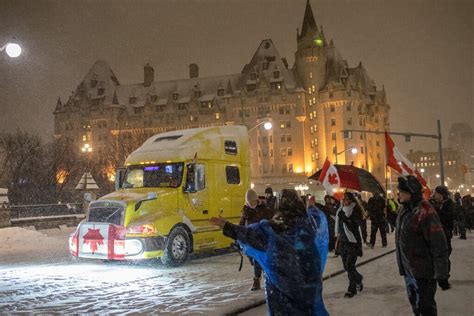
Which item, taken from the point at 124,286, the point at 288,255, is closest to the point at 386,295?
the point at 124,286

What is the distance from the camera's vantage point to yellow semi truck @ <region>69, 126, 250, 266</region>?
1368 cm

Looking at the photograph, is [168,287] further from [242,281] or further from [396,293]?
[396,293]

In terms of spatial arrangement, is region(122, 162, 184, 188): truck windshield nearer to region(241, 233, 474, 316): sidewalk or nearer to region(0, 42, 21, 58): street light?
region(0, 42, 21, 58): street light

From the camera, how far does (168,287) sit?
35.6 ft

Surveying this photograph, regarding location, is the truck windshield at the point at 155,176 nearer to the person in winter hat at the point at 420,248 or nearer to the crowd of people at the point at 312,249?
the crowd of people at the point at 312,249

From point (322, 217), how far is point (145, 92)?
123 meters

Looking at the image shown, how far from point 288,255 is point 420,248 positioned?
2.13 m

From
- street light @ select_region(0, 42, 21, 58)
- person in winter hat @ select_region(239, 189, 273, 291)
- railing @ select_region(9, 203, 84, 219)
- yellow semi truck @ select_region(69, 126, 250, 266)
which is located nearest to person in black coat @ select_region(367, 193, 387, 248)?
yellow semi truck @ select_region(69, 126, 250, 266)

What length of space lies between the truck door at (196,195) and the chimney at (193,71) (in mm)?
111733

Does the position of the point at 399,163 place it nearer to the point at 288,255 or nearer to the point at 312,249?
the point at 312,249

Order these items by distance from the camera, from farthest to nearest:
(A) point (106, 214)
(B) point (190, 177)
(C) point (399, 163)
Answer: (C) point (399, 163)
(B) point (190, 177)
(A) point (106, 214)

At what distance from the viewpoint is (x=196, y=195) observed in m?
15.5

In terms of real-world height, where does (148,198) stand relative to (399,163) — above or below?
below

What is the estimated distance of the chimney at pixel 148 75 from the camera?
415 ft
